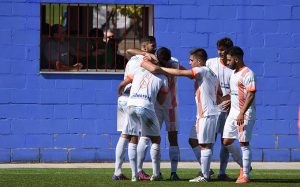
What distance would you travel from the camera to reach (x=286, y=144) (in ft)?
56.5

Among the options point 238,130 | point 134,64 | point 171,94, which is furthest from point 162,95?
point 238,130

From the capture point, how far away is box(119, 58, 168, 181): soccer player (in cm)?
1262

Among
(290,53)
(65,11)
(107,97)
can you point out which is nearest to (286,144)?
(290,53)

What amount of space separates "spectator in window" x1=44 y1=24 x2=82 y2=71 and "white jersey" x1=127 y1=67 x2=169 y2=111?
14.5 ft

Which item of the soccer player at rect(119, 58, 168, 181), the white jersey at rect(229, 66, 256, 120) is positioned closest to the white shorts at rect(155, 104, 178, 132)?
the soccer player at rect(119, 58, 168, 181)

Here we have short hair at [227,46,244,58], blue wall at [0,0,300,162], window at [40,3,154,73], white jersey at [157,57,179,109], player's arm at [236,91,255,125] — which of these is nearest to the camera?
player's arm at [236,91,255,125]

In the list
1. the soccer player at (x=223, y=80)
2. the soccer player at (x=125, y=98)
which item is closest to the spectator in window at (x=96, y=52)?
the soccer player at (x=125, y=98)

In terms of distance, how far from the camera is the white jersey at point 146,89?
12633mm

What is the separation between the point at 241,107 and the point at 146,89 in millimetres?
1251

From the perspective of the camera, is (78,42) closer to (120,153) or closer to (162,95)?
(162,95)

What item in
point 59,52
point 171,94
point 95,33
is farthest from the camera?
point 95,33

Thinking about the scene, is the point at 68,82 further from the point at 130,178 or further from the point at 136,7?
the point at 130,178

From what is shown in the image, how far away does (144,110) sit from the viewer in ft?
41.2

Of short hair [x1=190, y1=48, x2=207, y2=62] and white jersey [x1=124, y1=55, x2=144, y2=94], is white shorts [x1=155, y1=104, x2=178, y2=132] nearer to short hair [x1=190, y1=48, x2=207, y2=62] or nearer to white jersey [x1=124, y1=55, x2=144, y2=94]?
white jersey [x1=124, y1=55, x2=144, y2=94]
